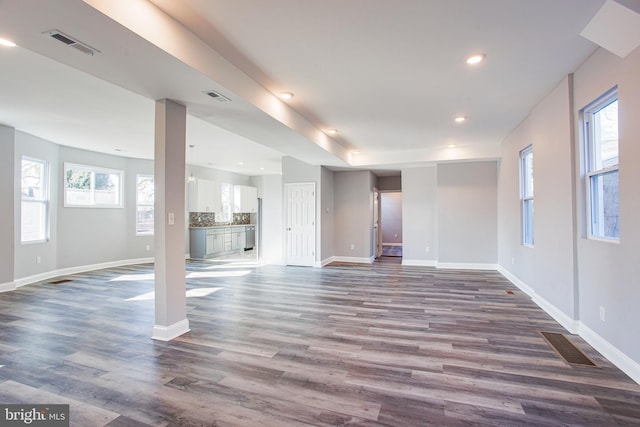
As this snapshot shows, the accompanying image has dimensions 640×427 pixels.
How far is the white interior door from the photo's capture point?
7.63 metres

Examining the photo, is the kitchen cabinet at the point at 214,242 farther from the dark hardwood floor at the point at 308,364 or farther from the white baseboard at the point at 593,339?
the white baseboard at the point at 593,339

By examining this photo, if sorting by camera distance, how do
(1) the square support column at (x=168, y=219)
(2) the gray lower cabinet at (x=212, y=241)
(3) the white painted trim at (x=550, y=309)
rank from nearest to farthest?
(1) the square support column at (x=168, y=219) → (3) the white painted trim at (x=550, y=309) → (2) the gray lower cabinet at (x=212, y=241)

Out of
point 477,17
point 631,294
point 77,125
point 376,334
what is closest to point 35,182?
point 77,125

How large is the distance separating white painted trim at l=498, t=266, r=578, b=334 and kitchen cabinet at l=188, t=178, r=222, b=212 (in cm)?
805

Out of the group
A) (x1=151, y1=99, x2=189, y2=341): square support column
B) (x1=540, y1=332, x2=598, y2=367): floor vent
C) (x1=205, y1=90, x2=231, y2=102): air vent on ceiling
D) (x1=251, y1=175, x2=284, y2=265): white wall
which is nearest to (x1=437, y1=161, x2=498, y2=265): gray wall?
(x1=251, y1=175, x2=284, y2=265): white wall

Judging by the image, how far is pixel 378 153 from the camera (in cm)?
741

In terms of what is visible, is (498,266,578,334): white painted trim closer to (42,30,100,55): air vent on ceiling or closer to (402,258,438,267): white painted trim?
(402,258,438,267): white painted trim

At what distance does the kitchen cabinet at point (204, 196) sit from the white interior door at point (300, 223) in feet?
Result: 9.98

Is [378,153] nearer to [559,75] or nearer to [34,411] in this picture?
[559,75]

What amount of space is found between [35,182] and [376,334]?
6963 mm

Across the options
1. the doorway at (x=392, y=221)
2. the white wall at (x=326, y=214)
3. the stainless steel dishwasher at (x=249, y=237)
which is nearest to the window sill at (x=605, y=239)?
the white wall at (x=326, y=214)

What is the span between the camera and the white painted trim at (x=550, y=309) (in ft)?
10.9

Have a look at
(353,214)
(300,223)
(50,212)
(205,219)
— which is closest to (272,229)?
(300,223)

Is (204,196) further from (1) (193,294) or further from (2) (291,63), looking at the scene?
(2) (291,63)
